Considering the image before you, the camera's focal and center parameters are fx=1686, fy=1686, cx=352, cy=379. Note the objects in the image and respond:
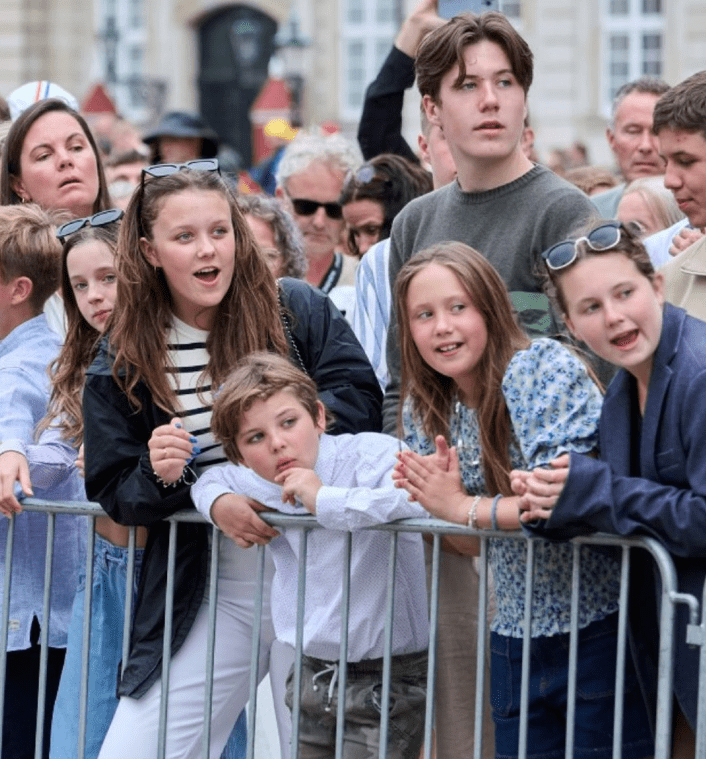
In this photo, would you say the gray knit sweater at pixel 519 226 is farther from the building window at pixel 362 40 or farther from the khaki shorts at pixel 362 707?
the building window at pixel 362 40

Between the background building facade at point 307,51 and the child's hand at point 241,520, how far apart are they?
84.1 feet

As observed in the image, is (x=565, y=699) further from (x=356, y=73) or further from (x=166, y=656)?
(x=356, y=73)

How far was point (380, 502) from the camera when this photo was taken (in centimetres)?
404

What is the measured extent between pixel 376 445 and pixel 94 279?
1.05 m

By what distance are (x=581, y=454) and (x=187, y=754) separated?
4.39 feet

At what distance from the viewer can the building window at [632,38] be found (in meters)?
30.5

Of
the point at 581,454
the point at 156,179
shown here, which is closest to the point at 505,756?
the point at 581,454

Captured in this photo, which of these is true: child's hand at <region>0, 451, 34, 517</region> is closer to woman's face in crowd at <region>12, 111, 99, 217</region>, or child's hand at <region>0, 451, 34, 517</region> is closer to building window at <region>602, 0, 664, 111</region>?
woman's face in crowd at <region>12, 111, 99, 217</region>

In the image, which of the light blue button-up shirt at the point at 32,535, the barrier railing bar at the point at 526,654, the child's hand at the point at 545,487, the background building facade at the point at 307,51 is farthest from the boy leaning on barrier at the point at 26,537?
the background building facade at the point at 307,51

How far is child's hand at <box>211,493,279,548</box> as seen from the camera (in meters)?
4.15

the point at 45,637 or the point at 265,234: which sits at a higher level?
the point at 265,234

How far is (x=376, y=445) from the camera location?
14.1 ft

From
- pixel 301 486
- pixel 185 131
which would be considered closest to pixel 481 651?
pixel 301 486

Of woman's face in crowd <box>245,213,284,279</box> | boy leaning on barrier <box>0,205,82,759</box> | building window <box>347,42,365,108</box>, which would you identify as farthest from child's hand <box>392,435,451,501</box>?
building window <box>347,42,365,108</box>
